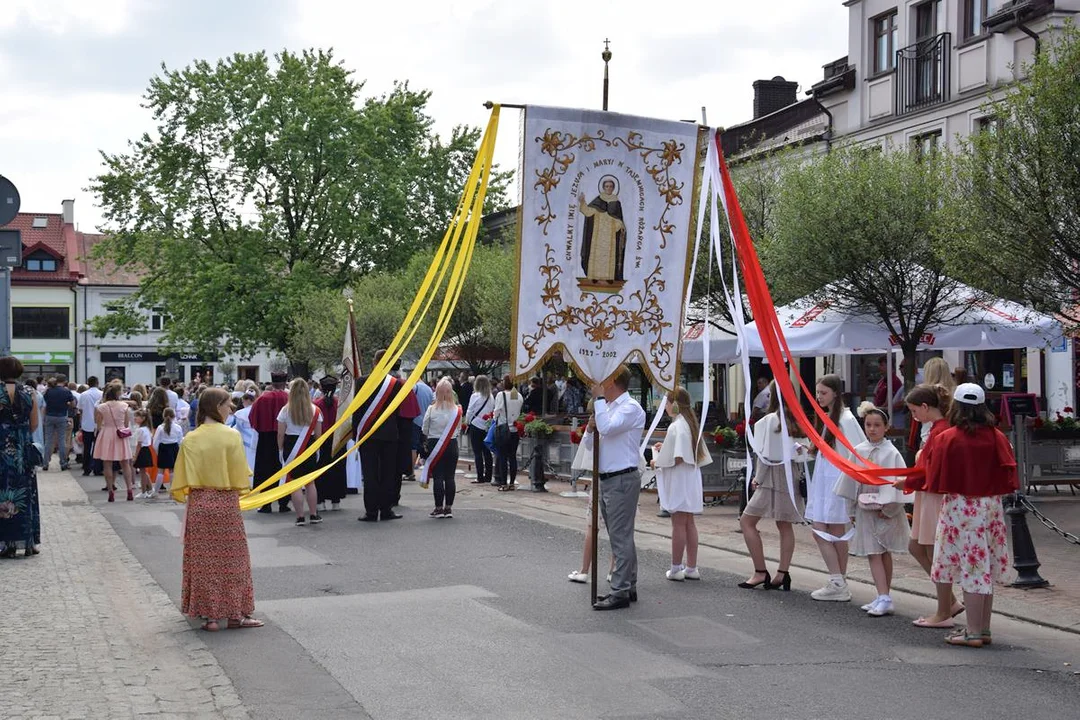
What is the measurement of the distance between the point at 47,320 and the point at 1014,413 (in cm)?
6513

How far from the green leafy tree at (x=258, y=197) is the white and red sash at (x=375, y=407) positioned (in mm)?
27935

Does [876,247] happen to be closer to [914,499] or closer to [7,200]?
[914,499]

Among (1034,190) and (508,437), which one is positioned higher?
(1034,190)

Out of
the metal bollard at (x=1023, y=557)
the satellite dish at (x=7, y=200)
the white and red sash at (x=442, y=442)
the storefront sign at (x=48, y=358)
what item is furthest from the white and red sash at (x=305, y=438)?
the storefront sign at (x=48, y=358)

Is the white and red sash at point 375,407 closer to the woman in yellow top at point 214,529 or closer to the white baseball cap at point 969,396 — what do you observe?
the woman in yellow top at point 214,529

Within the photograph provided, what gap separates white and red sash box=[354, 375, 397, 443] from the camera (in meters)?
15.5

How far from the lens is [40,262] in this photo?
2840 inches

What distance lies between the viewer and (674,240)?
1018cm

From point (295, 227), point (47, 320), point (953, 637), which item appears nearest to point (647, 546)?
point (953, 637)

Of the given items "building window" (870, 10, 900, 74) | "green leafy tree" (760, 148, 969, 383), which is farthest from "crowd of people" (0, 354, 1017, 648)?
"building window" (870, 10, 900, 74)

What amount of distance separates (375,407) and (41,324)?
204 ft

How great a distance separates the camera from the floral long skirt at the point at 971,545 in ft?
26.4

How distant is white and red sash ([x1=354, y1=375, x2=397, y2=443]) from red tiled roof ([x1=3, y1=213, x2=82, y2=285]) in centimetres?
6062

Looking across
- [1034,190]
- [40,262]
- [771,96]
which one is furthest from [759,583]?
[40,262]
